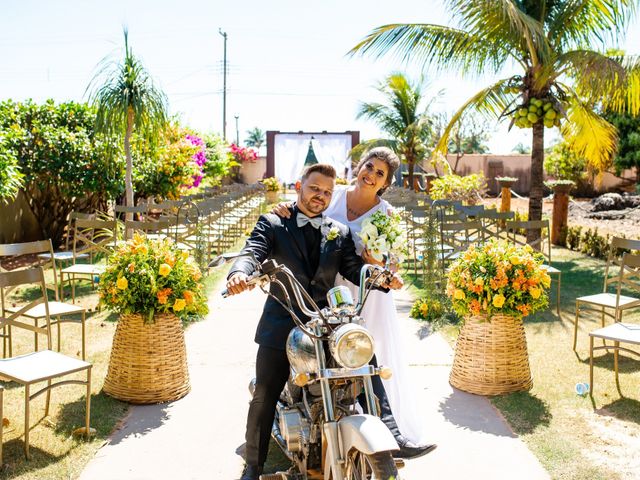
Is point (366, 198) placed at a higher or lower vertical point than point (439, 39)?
lower

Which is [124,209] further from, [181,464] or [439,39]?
[181,464]

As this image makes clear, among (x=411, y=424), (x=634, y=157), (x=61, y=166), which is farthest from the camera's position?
(x=634, y=157)

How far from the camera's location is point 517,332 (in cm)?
491

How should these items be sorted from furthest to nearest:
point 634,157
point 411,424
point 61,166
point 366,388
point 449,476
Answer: point 634,157 → point 61,166 → point 411,424 → point 449,476 → point 366,388

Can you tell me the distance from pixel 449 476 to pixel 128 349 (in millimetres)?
2407

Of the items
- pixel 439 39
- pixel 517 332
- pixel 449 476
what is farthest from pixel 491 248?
pixel 439 39

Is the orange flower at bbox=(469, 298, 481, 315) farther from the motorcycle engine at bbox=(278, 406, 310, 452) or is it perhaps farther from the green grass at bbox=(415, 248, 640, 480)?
the motorcycle engine at bbox=(278, 406, 310, 452)

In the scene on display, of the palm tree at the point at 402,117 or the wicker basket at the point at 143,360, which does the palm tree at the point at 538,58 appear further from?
the palm tree at the point at 402,117

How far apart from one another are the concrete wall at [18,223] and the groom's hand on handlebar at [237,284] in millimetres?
10468

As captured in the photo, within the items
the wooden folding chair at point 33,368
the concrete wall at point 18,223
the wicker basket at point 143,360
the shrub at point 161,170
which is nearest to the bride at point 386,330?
the wicker basket at point 143,360

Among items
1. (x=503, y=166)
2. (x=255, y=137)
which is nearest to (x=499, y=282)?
(x=503, y=166)

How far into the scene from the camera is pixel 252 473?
3266 millimetres

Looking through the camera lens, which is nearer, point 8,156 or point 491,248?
point 491,248

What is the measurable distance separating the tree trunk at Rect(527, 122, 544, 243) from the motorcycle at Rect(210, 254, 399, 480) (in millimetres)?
8135
